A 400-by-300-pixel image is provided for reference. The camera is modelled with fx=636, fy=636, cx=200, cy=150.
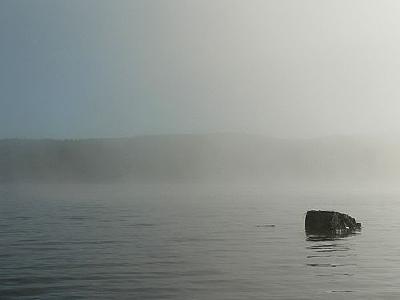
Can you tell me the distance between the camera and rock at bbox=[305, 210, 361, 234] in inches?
2148

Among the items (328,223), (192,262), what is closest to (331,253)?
(192,262)

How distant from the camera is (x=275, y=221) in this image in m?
70.4

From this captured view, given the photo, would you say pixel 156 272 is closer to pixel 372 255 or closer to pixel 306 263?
pixel 306 263

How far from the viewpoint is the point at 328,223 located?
180 ft

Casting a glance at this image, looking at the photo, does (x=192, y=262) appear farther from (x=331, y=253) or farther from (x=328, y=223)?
(x=328, y=223)

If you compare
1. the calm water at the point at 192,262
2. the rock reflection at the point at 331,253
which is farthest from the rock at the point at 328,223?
the calm water at the point at 192,262

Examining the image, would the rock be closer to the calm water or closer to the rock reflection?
the rock reflection

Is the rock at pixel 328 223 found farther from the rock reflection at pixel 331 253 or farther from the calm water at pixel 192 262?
the calm water at pixel 192 262

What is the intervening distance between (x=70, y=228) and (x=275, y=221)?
23324 mm

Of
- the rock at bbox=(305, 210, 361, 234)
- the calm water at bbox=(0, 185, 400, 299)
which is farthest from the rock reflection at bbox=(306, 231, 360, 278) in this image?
the rock at bbox=(305, 210, 361, 234)

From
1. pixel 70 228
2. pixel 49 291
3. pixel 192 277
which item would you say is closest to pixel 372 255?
pixel 192 277

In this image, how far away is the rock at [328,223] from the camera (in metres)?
54.6

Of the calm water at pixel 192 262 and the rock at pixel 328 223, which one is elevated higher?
the rock at pixel 328 223

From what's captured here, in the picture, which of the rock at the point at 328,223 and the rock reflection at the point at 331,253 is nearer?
the rock reflection at the point at 331,253
